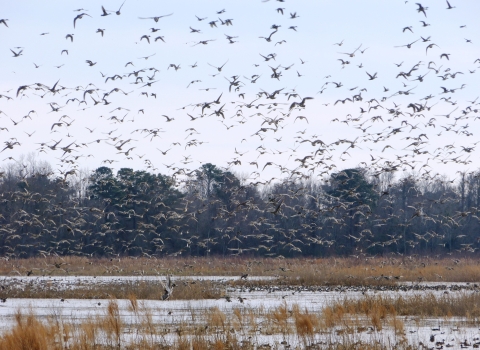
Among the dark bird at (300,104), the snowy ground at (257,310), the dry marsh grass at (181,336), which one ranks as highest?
the dark bird at (300,104)

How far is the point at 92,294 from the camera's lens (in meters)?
29.2

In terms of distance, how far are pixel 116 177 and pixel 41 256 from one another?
49.2ft

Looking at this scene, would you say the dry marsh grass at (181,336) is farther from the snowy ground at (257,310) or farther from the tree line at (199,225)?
the tree line at (199,225)

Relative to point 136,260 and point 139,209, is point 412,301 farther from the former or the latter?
point 139,209

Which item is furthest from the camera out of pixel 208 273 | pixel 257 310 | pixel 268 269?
pixel 268 269

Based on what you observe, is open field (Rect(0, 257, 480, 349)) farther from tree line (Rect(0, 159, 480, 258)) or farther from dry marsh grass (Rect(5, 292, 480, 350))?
tree line (Rect(0, 159, 480, 258))

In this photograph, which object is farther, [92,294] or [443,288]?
[443,288]

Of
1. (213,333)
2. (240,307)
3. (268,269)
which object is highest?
(213,333)

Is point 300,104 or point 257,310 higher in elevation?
point 300,104

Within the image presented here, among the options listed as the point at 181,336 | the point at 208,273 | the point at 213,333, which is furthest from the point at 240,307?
the point at 208,273

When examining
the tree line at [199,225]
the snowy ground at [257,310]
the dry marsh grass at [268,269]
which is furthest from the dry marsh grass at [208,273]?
the tree line at [199,225]

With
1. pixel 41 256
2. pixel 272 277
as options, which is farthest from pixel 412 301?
pixel 41 256

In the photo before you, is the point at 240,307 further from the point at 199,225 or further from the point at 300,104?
the point at 199,225

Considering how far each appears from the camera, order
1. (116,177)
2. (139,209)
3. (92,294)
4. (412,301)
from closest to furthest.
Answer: (412,301) → (92,294) → (139,209) → (116,177)
